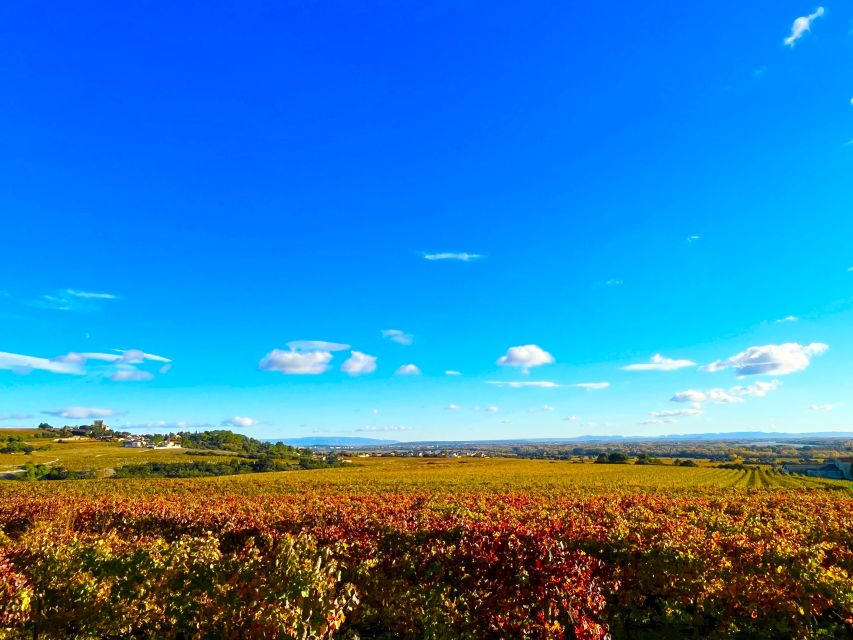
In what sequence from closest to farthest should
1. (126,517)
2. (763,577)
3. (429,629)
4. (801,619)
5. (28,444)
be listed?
→ (429,629) → (801,619) → (763,577) → (126,517) → (28,444)

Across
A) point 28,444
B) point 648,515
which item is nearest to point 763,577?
point 648,515

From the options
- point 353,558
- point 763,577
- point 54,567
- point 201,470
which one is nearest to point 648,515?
point 763,577

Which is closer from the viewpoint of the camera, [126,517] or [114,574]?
[114,574]

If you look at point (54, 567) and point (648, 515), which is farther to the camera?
point (648, 515)

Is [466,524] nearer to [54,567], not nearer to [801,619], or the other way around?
[801,619]

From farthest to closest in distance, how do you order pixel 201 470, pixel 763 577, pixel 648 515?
pixel 201 470
pixel 648 515
pixel 763 577

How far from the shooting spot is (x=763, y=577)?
28.3 ft

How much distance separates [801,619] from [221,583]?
10.1 meters

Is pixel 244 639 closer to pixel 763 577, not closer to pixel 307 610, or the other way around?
pixel 307 610

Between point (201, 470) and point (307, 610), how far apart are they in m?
124

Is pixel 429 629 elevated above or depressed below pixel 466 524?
below

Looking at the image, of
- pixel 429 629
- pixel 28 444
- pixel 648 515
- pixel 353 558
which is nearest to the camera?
pixel 429 629

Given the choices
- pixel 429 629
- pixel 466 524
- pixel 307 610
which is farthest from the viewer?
pixel 466 524

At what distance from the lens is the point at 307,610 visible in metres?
6.14
